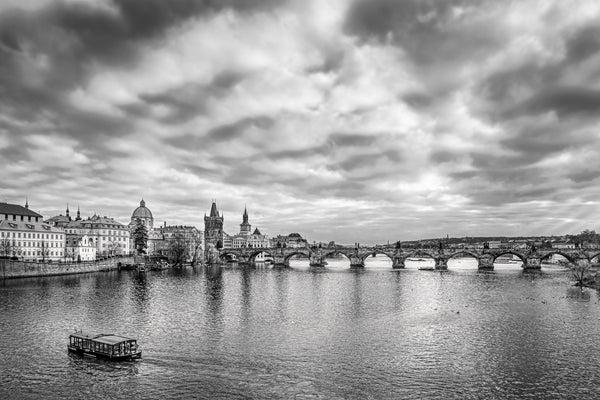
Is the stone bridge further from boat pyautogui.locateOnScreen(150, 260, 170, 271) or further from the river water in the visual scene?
the river water

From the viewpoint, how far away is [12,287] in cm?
9144

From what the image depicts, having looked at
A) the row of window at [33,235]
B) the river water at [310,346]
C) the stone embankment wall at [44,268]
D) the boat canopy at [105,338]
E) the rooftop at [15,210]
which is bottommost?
the river water at [310,346]

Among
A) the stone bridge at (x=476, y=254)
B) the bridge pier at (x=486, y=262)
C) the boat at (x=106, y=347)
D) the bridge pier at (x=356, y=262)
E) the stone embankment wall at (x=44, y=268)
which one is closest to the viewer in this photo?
the boat at (x=106, y=347)

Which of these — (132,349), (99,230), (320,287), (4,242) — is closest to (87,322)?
(132,349)

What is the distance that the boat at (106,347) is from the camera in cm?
3991

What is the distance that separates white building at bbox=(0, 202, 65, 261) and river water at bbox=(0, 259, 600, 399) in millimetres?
65965

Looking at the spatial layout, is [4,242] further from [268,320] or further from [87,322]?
[268,320]

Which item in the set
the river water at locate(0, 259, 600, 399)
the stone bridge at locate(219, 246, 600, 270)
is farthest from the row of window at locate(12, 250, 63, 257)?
the stone bridge at locate(219, 246, 600, 270)

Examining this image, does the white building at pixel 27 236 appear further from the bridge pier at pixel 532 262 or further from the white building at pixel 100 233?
the bridge pier at pixel 532 262

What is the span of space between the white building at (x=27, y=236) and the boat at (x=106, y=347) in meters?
106

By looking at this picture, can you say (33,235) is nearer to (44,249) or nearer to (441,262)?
(44,249)

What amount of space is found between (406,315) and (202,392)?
37894mm

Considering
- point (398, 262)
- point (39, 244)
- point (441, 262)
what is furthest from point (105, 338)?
point (398, 262)

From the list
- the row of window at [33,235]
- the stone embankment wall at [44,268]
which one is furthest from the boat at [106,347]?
the row of window at [33,235]
